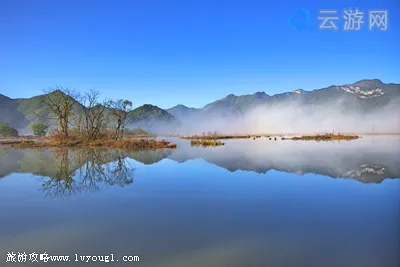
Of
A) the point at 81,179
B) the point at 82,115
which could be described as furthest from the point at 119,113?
the point at 81,179

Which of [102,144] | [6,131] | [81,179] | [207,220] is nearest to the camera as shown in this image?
[207,220]

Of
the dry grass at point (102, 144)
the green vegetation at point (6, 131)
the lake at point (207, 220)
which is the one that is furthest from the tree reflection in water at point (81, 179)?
the green vegetation at point (6, 131)

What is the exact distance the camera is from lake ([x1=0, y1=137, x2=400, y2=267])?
5.13 meters

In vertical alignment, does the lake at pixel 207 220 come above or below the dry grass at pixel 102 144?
below

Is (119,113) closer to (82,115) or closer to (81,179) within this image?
(82,115)

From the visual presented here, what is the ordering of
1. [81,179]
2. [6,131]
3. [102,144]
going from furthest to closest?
1. [6,131]
2. [102,144]
3. [81,179]

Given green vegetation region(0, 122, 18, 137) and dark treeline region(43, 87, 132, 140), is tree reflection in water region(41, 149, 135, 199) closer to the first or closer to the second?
dark treeline region(43, 87, 132, 140)

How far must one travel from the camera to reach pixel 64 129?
41.8m

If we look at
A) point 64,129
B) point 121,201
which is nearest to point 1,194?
point 121,201

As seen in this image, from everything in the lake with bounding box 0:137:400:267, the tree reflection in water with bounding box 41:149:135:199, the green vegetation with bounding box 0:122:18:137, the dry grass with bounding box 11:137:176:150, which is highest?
the green vegetation with bounding box 0:122:18:137

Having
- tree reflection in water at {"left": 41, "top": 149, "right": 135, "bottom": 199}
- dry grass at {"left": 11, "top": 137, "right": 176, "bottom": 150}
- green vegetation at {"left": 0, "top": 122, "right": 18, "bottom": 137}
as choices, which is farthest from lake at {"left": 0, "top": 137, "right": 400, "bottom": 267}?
green vegetation at {"left": 0, "top": 122, "right": 18, "bottom": 137}

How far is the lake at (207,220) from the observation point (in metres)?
5.13

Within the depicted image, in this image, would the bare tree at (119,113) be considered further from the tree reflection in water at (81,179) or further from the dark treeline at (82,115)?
the tree reflection in water at (81,179)

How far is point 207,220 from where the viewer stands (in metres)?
7.07
